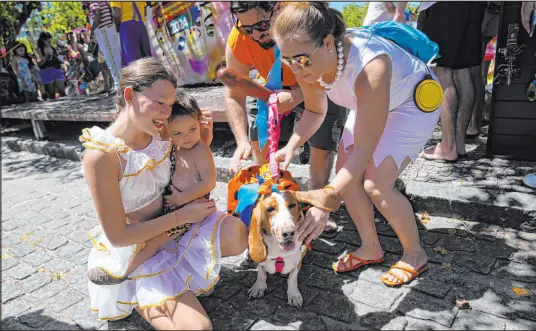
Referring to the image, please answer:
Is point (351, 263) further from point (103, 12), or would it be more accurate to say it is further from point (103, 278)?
point (103, 12)

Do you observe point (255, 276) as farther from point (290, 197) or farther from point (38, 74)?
point (38, 74)

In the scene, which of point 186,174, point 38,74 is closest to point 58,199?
point 186,174

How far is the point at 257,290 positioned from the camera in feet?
8.95

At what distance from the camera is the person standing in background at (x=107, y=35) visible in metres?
10.5

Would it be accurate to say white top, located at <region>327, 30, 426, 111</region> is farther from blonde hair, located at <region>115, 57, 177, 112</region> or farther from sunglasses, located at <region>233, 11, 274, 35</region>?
blonde hair, located at <region>115, 57, 177, 112</region>

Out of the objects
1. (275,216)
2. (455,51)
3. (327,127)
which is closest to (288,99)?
(327,127)

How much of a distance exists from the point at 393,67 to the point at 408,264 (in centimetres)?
129

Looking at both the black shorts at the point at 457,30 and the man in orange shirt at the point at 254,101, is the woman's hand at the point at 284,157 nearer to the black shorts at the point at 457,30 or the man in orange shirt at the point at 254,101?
the man in orange shirt at the point at 254,101

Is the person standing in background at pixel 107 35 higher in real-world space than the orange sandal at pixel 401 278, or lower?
higher

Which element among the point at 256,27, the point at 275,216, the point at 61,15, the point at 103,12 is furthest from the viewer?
the point at 61,15

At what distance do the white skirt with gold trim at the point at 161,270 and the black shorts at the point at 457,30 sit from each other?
318 centimetres

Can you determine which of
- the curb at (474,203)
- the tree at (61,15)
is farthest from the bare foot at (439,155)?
the tree at (61,15)

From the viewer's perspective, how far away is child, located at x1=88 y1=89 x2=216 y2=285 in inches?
98.3

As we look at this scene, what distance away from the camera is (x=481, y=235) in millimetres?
3230
